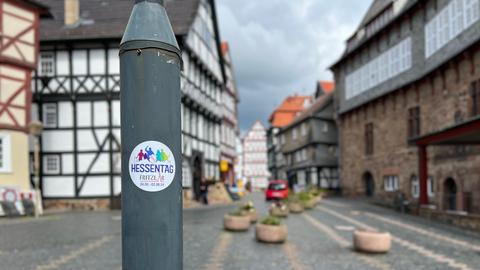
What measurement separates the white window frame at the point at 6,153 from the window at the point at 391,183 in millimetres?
21518

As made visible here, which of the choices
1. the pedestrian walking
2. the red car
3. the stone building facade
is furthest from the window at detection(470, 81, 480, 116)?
the pedestrian walking

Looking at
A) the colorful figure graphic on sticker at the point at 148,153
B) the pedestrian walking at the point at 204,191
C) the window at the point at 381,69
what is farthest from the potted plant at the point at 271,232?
the window at the point at 381,69

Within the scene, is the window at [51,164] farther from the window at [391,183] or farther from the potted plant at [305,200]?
the window at [391,183]

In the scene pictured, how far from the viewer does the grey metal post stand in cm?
263

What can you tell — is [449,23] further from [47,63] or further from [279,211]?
[47,63]

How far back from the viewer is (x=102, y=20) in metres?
21.7

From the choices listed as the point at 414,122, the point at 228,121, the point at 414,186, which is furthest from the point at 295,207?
the point at 228,121

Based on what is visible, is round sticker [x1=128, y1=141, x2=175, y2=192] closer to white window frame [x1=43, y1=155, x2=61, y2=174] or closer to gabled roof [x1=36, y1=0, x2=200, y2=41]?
gabled roof [x1=36, y1=0, x2=200, y2=41]

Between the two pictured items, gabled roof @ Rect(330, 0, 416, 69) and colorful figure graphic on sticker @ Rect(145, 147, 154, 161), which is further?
gabled roof @ Rect(330, 0, 416, 69)

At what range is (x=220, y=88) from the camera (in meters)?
33.5

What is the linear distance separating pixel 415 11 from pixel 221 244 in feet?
65.1

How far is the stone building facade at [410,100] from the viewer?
60.1ft

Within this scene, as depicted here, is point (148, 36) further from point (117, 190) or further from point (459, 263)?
point (117, 190)

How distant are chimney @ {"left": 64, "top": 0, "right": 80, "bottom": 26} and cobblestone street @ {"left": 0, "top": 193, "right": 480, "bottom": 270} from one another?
11.8m
